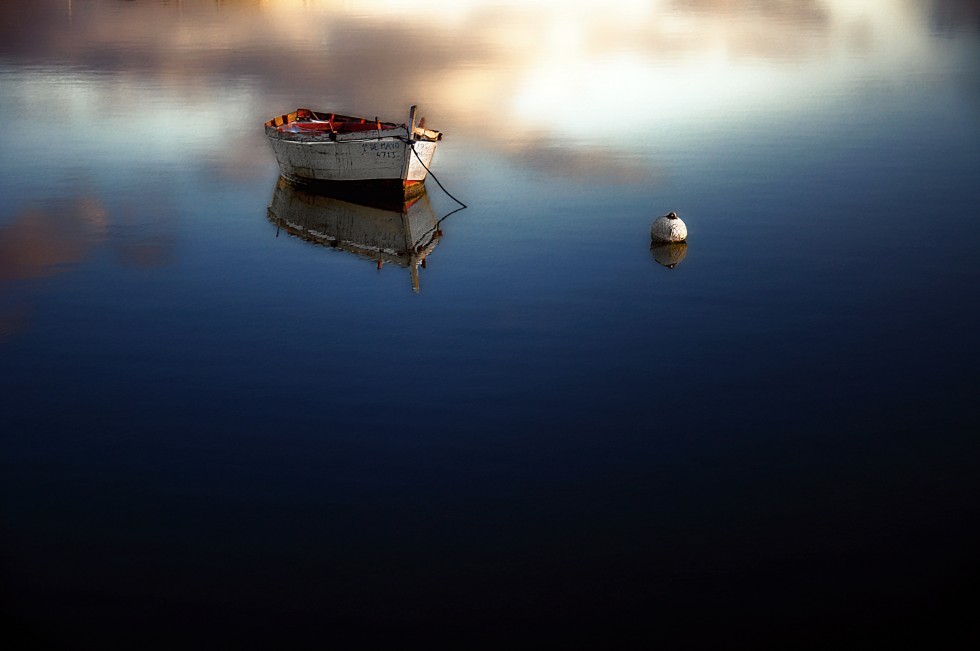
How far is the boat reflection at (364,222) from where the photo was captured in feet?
57.5

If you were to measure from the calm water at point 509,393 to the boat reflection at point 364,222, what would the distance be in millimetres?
187

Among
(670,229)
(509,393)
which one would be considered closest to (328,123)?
(670,229)

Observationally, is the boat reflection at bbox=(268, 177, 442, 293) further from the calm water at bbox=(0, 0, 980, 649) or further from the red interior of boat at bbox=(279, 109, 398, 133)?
the red interior of boat at bbox=(279, 109, 398, 133)

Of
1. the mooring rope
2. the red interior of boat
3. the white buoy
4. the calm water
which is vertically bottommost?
the calm water

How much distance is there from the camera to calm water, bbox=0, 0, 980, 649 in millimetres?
8172

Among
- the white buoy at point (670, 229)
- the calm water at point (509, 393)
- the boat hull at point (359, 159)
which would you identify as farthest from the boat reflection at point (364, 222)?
the white buoy at point (670, 229)

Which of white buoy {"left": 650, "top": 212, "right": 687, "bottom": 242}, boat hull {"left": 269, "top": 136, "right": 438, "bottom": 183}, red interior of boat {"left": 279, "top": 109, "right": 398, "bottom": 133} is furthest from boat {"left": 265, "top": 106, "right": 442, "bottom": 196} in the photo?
white buoy {"left": 650, "top": 212, "right": 687, "bottom": 242}

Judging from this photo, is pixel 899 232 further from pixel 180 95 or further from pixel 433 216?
pixel 180 95

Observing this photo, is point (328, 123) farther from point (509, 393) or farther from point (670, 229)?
point (509, 393)

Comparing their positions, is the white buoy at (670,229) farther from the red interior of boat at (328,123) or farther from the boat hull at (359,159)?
the red interior of boat at (328,123)

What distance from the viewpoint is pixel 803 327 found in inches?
532

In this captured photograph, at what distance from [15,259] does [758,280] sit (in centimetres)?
1107

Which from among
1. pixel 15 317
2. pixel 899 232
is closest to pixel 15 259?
pixel 15 317

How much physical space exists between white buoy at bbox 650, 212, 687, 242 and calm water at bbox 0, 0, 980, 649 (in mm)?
366
